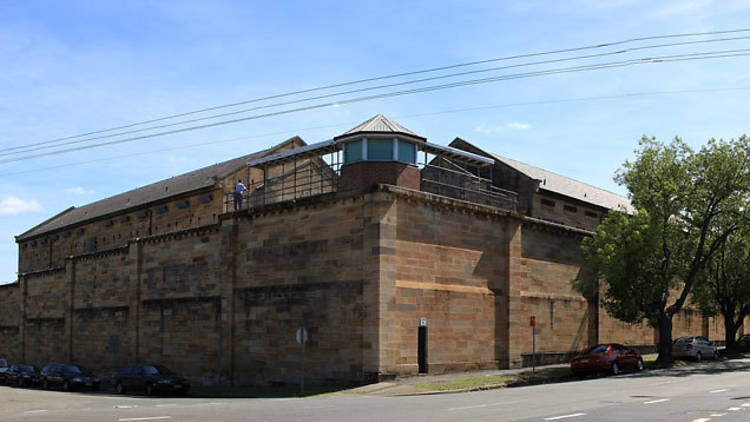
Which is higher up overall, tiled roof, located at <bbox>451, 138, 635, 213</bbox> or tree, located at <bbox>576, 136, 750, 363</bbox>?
tiled roof, located at <bbox>451, 138, 635, 213</bbox>

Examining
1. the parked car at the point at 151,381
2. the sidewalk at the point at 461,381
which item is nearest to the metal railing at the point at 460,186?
the sidewalk at the point at 461,381

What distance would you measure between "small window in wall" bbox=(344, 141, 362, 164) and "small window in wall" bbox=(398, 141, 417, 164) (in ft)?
5.68

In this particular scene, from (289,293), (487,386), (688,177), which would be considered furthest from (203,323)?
(688,177)

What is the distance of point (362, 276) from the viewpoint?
2797cm

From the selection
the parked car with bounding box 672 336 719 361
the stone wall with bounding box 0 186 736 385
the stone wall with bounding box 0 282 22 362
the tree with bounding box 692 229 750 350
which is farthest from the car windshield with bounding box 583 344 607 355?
the stone wall with bounding box 0 282 22 362

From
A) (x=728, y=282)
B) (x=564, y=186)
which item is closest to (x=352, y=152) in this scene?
(x=564, y=186)

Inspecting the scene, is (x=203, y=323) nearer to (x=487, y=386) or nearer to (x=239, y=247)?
(x=239, y=247)

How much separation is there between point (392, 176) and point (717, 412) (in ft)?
55.7

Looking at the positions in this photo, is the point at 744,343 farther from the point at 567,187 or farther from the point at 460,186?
the point at 460,186

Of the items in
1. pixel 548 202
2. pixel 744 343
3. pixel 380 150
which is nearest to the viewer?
pixel 380 150

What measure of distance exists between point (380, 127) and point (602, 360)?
14046mm

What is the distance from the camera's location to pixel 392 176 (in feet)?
96.7

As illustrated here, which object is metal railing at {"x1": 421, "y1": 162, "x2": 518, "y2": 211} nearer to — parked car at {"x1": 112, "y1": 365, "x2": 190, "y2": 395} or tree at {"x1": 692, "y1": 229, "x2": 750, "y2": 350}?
tree at {"x1": 692, "y1": 229, "x2": 750, "y2": 350}

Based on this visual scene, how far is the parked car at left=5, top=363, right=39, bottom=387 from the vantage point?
39781 millimetres
